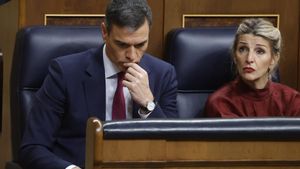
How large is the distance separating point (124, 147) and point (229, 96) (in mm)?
1370

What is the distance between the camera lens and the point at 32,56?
7.53 feet

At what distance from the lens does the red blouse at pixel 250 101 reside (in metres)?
2.52

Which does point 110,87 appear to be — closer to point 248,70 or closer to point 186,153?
point 248,70

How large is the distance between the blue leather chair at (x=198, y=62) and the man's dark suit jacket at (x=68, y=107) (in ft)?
1.08

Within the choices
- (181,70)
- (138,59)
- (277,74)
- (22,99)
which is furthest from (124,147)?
(277,74)

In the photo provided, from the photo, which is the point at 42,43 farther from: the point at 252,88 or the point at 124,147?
the point at 124,147

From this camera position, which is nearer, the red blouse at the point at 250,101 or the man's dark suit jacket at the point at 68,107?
the man's dark suit jacket at the point at 68,107

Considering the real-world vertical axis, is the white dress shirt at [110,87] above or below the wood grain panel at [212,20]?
below

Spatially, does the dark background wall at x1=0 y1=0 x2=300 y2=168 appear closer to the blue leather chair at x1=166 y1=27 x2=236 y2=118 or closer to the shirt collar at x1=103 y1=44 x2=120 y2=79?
the blue leather chair at x1=166 y1=27 x2=236 y2=118

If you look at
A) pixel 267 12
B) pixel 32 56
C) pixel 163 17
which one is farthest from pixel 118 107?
pixel 267 12

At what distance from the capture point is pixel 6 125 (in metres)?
2.83

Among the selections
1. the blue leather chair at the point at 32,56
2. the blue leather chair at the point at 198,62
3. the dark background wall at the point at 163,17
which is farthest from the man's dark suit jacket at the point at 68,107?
the dark background wall at the point at 163,17

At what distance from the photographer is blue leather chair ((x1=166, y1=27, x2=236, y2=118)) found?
254 centimetres

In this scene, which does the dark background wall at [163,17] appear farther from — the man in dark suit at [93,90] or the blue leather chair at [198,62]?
the man in dark suit at [93,90]
